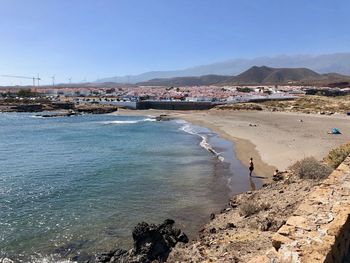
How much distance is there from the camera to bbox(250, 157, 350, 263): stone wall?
6273 mm

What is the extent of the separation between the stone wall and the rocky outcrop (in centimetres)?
574

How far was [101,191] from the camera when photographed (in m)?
21.4

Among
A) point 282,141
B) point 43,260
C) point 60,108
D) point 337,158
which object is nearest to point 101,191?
point 43,260

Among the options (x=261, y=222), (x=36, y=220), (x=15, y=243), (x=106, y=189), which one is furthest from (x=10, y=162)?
(x=261, y=222)

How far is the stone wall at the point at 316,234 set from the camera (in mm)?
6273

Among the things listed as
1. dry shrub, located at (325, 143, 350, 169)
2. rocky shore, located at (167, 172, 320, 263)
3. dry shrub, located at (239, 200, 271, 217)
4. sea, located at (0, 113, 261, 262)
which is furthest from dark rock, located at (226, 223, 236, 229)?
dry shrub, located at (325, 143, 350, 169)

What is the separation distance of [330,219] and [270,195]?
924 centimetres

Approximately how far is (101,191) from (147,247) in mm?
9311

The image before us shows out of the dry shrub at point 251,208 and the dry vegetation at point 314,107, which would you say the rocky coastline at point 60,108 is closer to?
the dry vegetation at point 314,107

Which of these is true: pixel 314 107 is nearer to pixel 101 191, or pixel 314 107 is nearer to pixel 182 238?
pixel 101 191

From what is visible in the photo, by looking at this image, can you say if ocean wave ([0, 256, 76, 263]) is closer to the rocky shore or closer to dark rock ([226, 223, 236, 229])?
the rocky shore

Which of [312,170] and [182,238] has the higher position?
[312,170]

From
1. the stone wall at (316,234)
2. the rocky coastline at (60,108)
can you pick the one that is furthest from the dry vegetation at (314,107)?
the stone wall at (316,234)

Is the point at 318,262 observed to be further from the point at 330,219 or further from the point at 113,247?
the point at 113,247
